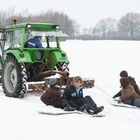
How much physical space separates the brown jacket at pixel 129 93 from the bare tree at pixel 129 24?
9802 centimetres

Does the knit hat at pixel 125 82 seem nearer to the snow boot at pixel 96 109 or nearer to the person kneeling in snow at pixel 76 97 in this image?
the person kneeling in snow at pixel 76 97

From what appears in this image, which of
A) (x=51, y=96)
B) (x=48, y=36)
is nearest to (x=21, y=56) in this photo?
(x=48, y=36)

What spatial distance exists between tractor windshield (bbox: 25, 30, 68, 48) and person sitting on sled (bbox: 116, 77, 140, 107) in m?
2.48

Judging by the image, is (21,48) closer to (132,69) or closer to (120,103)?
(120,103)

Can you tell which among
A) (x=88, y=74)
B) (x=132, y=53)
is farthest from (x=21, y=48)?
(x=132, y=53)

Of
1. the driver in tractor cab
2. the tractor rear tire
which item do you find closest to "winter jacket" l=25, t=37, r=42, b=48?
the driver in tractor cab

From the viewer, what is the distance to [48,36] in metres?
11.8

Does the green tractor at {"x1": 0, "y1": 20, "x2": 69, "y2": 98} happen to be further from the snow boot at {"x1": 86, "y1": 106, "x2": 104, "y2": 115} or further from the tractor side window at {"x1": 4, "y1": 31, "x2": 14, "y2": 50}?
the snow boot at {"x1": 86, "y1": 106, "x2": 104, "y2": 115}

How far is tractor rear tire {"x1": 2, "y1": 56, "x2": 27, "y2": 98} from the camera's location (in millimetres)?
10711

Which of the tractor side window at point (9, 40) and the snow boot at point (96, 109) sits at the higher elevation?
the tractor side window at point (9, 40)

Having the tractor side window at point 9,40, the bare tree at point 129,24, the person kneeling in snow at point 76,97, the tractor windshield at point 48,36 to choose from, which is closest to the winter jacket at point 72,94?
the person kneeling in snow at point 76,97

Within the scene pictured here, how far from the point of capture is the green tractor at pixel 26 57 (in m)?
10.9

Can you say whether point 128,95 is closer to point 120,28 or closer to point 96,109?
point 96,109

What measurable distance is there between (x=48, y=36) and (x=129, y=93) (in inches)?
126
